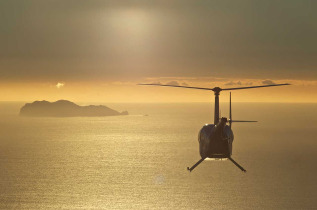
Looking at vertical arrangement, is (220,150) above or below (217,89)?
below

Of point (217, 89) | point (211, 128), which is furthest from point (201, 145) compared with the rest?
point (217, 89)

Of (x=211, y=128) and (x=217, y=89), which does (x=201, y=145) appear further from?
(x=217, y=89)

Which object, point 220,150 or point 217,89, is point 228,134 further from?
point 217,89

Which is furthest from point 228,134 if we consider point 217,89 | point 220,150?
point 217,89

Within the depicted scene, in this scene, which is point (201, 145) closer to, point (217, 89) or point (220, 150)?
point (220, 150)

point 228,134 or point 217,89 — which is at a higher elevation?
point 217,89

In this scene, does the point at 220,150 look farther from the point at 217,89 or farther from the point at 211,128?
the point at 217,89

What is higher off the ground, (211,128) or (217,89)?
(217,89)
